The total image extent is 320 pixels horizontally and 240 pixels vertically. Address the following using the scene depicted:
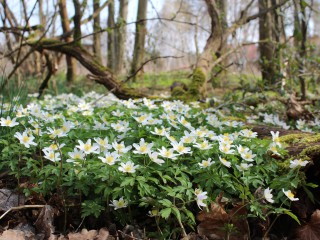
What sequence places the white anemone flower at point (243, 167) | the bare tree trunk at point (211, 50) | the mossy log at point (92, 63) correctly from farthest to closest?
1. the mossy log at point (92, 63)
2. the bare tree trunk at point (211, 50)
3. the white anemone flower at point (243, 167)

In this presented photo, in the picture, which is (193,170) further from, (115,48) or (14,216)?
(115,48)

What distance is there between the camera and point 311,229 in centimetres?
198

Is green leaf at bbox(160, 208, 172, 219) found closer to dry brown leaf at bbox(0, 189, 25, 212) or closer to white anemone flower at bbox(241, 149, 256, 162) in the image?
white anemone flower at bbox(241, 149, 256, 162)

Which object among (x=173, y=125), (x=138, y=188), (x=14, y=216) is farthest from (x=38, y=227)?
(x=173, y=125)

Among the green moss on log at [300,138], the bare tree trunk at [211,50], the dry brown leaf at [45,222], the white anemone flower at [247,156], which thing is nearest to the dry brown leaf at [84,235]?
the dry brown leaf at [45,222]

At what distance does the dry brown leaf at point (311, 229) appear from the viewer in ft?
6.41

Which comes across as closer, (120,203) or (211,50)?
(120,203)

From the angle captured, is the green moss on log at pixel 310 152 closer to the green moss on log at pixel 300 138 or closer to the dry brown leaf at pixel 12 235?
the green moss on log at pixel 300 138

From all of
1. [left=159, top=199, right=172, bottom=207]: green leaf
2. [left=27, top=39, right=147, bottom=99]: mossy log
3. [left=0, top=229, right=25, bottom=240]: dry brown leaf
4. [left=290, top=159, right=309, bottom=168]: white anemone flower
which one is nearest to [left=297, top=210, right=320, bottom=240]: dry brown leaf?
[left=290, top=159, right=309, bottom=168]: white anemone flower

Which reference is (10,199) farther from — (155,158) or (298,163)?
(298,163)

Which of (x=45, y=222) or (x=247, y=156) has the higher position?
(x=247, y=156)

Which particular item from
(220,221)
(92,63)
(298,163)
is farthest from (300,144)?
(92,63)

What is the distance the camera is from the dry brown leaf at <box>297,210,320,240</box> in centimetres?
195

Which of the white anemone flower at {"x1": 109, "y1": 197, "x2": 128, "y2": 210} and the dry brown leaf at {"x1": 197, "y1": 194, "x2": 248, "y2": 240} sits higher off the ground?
the white anemone flower at {"x1": 109, "y1": 197, "x2": 128, "y2": 210}
